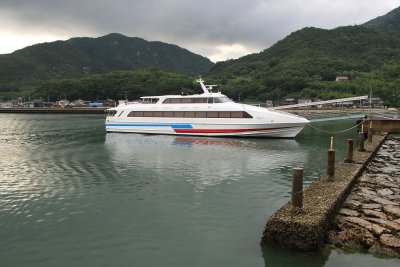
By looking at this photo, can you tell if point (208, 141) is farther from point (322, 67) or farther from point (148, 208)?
point (322, 67)

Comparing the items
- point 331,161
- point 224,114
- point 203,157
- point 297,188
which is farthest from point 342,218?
point 224,114

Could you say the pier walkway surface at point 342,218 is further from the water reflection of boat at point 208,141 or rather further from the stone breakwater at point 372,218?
the water reflection of boat at point 208,141

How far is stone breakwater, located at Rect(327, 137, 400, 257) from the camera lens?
7609 mm

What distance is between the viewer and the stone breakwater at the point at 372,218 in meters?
7.61

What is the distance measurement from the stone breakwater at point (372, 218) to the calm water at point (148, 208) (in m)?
0.46

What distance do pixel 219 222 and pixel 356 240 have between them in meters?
3.49

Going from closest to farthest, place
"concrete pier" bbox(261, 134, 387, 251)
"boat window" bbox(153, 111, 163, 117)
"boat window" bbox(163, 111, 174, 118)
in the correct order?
1. "concrete pier" bbox(261, 134, 387, 251)
2. "boat window" bbox(163, 111, 174, 118)
3. "boat window" bbox(153, 111, 163, 117)

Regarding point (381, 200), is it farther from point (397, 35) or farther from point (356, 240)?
point (397, 35)

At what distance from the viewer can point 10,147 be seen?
25859 millimetres

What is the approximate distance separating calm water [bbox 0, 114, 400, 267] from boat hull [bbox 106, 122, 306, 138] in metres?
7.08

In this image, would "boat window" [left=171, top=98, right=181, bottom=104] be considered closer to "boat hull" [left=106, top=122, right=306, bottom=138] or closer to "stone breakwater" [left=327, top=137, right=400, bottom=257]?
"boat hull" [left=106, top=122, right=306, bottom=138]

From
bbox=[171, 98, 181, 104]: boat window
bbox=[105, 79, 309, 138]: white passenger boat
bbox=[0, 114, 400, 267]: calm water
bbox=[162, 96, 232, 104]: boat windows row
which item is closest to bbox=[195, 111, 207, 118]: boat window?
bbox=[105, 79, 309, 138]: white passenger boat

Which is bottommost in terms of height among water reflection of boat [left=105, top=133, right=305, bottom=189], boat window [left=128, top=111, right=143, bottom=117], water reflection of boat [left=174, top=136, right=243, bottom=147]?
water reflection of boat [left=105, top=133, right=305, bottom=189]

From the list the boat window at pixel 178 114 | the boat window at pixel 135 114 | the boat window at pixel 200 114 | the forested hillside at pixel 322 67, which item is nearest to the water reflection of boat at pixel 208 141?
the boat window at pixel 200 114
